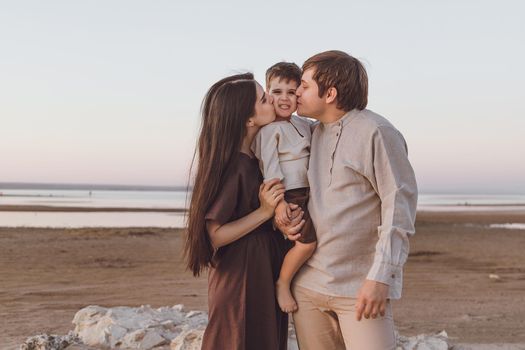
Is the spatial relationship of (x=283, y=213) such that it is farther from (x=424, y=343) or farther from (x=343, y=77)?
(x=424, y=343)

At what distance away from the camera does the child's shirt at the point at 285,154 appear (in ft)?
9.87

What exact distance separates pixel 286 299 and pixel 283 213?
0.42 metres

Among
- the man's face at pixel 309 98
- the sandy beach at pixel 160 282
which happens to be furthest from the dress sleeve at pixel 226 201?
the sandy beach at pixel 160 282

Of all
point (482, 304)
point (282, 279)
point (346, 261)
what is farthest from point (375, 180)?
point (482, 304)

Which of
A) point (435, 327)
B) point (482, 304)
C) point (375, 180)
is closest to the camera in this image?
point (375, 180)

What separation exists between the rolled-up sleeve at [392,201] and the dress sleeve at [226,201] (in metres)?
0.67

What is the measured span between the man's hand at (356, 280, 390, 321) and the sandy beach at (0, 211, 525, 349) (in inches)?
188

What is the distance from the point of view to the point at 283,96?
322 centimetres

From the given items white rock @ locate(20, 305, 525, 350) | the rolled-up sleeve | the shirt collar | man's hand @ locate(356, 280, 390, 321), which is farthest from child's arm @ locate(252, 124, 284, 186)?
white rock @ locate(20, 305, 525, 350)

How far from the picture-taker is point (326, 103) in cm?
290

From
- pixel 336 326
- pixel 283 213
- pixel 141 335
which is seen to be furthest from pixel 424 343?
pixel 283 213

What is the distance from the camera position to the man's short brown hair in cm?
279

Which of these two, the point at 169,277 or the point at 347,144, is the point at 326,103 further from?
the point at 169,277

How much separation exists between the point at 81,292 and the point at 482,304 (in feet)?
20.8
